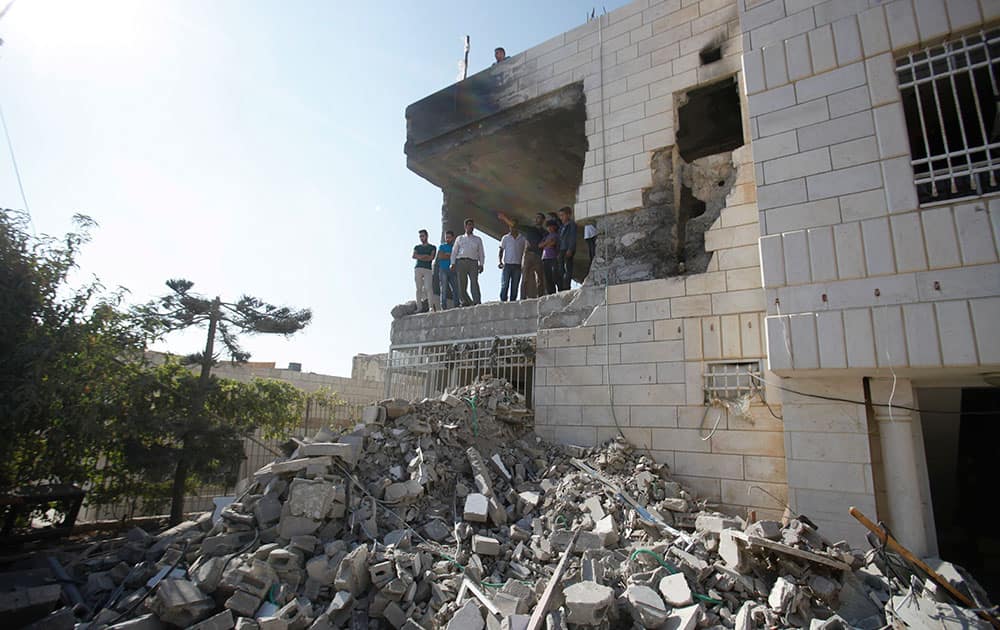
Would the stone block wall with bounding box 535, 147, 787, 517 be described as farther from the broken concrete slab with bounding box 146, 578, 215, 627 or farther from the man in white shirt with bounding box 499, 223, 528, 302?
the broken concrete slab with bounding box 146, 578, 215, 627

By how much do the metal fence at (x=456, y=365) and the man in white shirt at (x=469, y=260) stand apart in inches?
48.5

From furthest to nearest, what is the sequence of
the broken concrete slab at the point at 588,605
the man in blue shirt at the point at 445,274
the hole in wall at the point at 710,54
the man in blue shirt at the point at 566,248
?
the man in blue shirt at the point at 445,274 < the man in blue shirt at the point at 566,248 < the hole in wall at the point at 710,54 < the broken concrete slab at the point at 588,605

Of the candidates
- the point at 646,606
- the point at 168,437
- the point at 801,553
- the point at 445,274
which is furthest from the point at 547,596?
the point at 168,437

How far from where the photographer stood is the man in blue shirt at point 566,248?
791cm

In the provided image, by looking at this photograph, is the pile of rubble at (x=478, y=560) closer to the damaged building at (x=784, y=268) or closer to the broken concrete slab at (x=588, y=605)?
the broken concrete slab at (x=588, y=605)

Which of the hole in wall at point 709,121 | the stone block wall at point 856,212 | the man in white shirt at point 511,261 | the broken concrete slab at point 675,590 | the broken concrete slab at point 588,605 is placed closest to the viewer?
the broken concrete slab at point 588,605

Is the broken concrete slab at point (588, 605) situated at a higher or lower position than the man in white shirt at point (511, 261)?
lower


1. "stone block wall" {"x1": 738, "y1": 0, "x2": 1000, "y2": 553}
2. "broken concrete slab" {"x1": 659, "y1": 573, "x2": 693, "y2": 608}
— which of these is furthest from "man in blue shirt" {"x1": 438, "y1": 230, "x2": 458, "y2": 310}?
"broken concrete slab" {"x1": 659, "y1": 573, "x2": 693, "y2": 608}

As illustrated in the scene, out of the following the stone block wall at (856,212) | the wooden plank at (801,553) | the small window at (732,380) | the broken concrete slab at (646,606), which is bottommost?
the broken concrete slab at (646,606)

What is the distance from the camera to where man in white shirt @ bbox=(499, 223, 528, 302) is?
845cm

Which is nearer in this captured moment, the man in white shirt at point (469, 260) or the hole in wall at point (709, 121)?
the hole in wall at point (709, 121)

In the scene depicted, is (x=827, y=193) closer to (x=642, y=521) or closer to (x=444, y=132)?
(x=642, y=521)

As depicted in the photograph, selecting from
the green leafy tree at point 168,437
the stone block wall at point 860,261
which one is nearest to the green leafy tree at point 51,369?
the green leafy tree at point 168,437

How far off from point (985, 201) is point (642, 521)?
3891 millimetres
